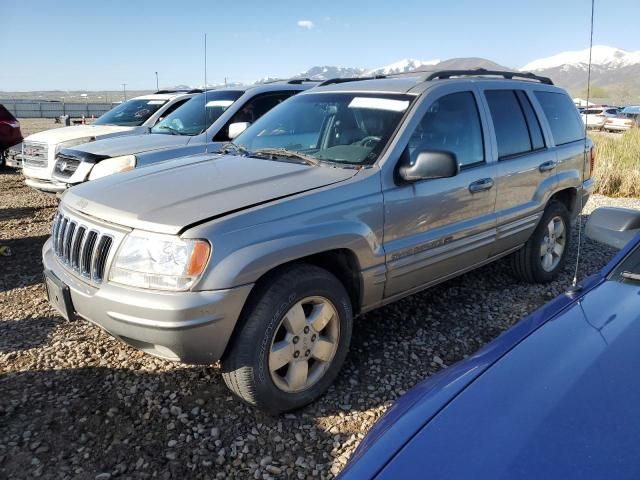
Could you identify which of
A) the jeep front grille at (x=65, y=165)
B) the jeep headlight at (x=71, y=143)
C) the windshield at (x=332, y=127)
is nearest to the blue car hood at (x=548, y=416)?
the windshield at (x=332, y=127)

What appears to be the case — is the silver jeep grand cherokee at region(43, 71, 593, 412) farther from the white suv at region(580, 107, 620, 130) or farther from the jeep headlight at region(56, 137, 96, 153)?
the white suv at region(580, 107, 620, 130)

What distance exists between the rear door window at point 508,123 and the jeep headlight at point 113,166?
12.8 feet

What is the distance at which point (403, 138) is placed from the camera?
342cm

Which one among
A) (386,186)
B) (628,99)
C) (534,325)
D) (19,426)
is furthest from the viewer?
(628,99)

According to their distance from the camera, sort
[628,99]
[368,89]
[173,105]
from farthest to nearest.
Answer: [628,99]
[173,105]
[368,89]

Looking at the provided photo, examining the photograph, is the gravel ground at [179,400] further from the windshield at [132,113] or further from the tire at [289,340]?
the windshield at [132,113]

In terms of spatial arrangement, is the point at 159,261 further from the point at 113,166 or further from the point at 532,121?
the point at 113,166

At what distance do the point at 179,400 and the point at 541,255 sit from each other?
3.48m

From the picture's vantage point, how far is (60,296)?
2.96 metres

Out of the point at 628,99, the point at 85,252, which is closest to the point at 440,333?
the point at 85,252

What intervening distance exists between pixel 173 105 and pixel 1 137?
524 cm

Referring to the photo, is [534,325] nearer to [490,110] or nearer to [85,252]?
[85,252]


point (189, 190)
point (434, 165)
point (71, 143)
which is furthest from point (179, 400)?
point (71, 143)

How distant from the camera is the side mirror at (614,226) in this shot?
2617mm
